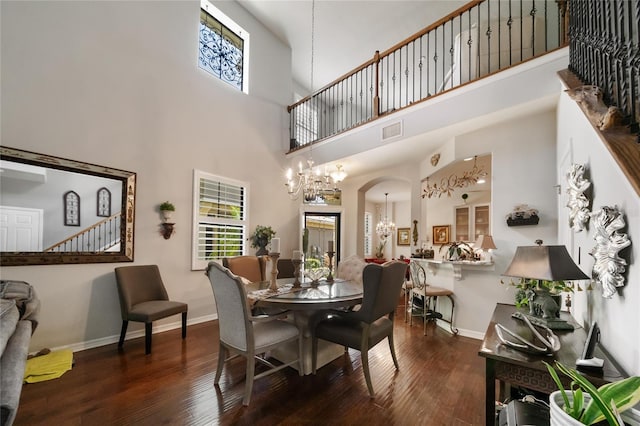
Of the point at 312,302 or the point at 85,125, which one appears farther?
the point at 85,125

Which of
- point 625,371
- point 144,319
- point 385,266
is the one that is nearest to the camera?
point 625,371

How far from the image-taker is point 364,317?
229 centimetres

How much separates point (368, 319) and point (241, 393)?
1.22 metres

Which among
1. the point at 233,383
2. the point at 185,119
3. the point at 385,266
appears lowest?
the point at 233,383

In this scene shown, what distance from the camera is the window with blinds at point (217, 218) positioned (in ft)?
14.3

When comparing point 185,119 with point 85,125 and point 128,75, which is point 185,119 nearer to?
point 128,75

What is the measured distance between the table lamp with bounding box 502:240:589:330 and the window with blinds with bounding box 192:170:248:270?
4.09m

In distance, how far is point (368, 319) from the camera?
228cm

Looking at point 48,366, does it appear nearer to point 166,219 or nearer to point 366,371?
point 166,219

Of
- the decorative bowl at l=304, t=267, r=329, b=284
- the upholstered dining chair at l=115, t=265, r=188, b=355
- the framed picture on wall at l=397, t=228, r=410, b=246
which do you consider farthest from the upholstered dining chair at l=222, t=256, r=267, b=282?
the framed picture on wall at l=397, t=228, r=410, b=246

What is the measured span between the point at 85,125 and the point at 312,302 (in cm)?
A: 341

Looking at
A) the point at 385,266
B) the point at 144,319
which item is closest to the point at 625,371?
the point at 385,266

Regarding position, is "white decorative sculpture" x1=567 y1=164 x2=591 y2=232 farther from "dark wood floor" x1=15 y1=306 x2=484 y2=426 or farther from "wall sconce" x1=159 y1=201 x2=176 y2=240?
"wall sconce" x1=159 y1=201 x2=176 y2=240

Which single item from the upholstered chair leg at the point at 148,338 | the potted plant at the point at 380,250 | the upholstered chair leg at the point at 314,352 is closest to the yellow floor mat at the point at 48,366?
the upholstered chair leg at the point at 148,338
